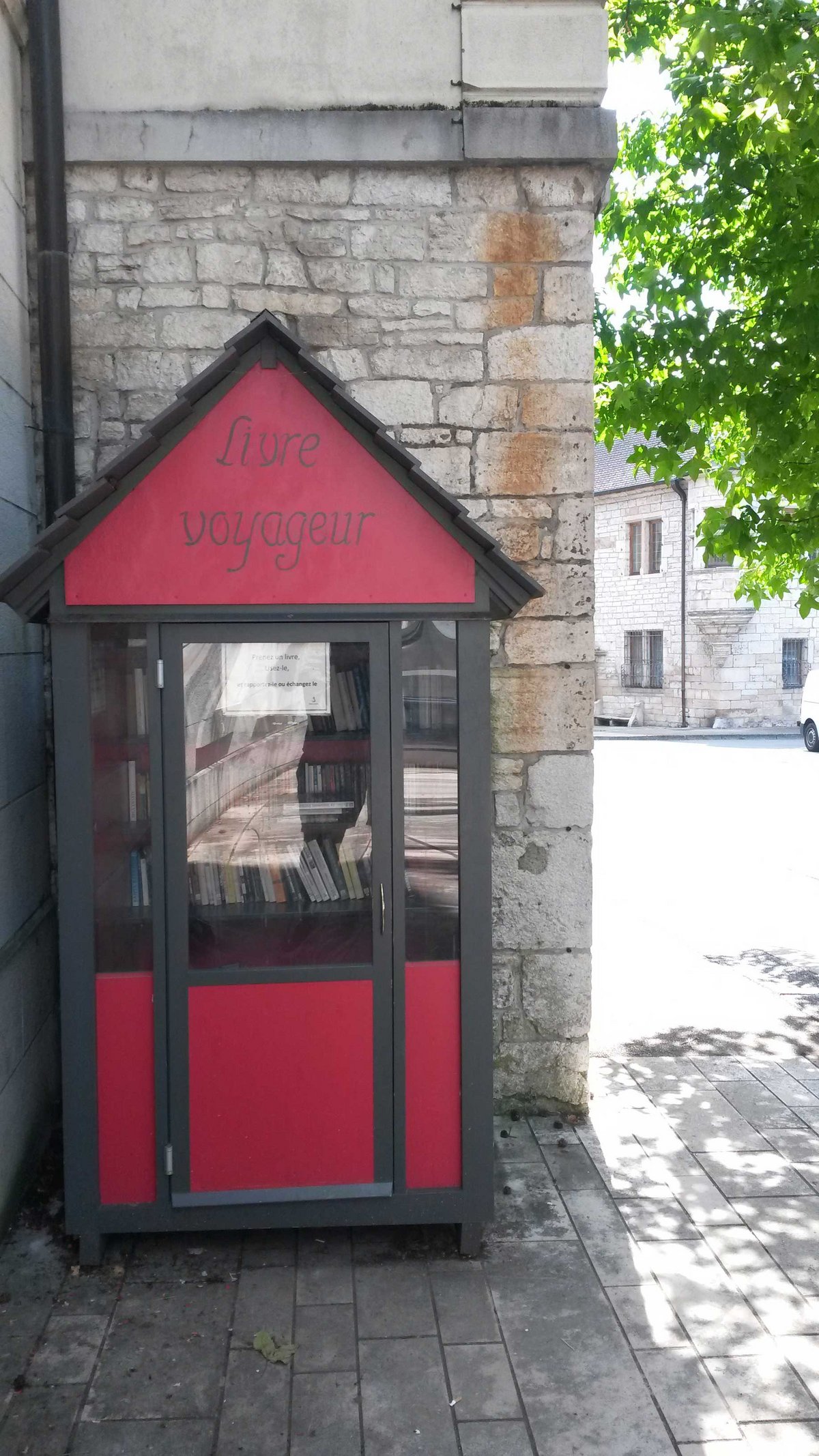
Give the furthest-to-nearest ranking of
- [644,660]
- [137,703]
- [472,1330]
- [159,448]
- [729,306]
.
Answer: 1. [644,660]
2. [729,306]
3. [137,703]
4. [159,448]
5. [472,1330]

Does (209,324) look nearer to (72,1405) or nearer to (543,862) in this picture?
(543,862)

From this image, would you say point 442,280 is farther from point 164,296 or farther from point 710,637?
point 710,637

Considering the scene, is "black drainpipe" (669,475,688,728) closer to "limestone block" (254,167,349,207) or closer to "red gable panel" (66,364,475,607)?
"limestone block" (254,167,349,207)

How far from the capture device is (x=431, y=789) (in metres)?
3.93

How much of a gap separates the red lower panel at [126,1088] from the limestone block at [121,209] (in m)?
3.01

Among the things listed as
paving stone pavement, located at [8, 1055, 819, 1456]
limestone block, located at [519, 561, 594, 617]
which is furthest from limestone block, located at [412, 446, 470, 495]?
paving stone pavement, located at [8, 1055, 819, 1456]

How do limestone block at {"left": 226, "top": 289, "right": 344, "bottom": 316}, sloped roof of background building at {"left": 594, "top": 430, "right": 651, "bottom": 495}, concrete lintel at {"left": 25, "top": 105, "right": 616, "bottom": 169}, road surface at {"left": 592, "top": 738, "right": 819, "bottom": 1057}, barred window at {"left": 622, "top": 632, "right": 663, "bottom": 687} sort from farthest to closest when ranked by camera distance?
sloped roof of background building at {"left": 594, "top": 430, "right": 651, "bottom": 495} → barred window at {"left": 622, "top": 632, "right": 663, "bottom": 687} → road surface at {"left": 592, "top": 738, "right": 819, "bottom": 1057} → limestone block at {"left": 226, "top": 289, "right": 344, "bottom": 316} → concrete lintel at {"left": 25, "top": 105, "right": 616, "bottom": 169}

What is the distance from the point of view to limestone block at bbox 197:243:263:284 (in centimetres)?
493

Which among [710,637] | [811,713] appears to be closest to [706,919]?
[811,713]

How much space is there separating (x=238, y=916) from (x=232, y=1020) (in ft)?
1.07

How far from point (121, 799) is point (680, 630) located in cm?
2971

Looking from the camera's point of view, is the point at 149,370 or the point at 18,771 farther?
the point at 149,370

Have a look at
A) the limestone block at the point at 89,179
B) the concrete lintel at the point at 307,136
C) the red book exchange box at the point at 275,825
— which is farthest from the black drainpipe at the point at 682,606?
the red book exchange box at the point at 275,825

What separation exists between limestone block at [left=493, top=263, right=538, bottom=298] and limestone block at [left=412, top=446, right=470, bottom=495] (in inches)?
25.4
